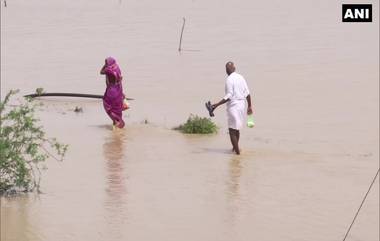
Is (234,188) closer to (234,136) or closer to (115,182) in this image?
(115,182)

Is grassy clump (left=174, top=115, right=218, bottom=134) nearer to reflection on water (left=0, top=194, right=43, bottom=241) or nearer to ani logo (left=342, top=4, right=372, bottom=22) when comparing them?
reflection on water (left=0, top=194, right=43, bottom=241)

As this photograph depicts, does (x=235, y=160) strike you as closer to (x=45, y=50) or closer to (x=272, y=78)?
(x=272, y=78)

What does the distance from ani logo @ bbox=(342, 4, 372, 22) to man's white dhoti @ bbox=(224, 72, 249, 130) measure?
14.4 m

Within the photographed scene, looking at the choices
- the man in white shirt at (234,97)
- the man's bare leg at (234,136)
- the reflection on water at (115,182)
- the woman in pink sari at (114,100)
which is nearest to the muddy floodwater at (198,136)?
the reflection on water at (115,182)

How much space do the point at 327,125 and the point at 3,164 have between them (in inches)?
255

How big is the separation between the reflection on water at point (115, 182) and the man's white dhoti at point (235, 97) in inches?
54.6

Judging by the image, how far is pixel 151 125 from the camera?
12617 mm

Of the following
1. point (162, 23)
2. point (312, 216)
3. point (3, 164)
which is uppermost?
point (162, 23)

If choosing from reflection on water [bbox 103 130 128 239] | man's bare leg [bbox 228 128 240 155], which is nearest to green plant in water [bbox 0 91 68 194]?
reflection on water [bbox 103 130 128 239]

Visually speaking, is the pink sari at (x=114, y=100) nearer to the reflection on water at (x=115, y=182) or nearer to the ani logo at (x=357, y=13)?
the reflection on water at (x=115, y=182)

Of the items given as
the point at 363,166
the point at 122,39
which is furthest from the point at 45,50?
the point at 363,166

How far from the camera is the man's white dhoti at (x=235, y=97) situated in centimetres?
988

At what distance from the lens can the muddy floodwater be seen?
6.97 meters

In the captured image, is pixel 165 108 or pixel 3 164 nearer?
pixel 3 164
